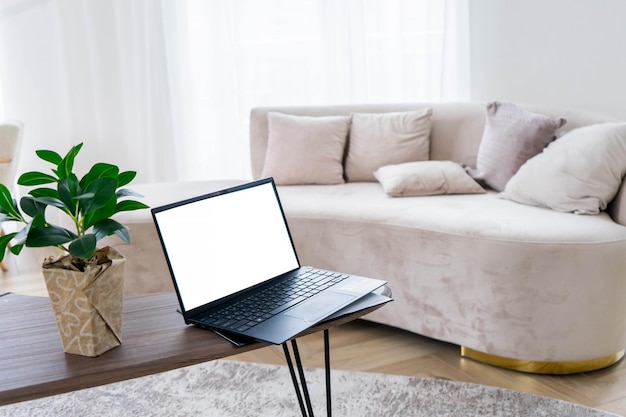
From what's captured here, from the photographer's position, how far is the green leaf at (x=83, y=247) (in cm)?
120

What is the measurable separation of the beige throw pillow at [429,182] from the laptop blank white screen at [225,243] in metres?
1.30

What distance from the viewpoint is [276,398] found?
2.20 meters

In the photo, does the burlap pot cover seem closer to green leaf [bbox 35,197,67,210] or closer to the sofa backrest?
green leaf [bbox 35,197,67,210]

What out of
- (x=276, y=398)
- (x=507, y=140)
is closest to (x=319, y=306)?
(x=276, y=398)

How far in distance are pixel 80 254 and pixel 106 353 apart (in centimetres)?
20

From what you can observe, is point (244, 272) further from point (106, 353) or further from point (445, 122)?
point (445, 122)

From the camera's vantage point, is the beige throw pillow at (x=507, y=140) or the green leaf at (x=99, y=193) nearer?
the green leaf at (x=99, y=193)

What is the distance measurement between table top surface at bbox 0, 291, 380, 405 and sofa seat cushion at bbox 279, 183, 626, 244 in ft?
3.38

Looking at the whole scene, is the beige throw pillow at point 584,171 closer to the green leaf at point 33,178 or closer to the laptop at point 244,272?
the laptop at point 244,272

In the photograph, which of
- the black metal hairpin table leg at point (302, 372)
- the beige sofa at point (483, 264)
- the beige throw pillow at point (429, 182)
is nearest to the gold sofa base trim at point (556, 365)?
the beige sofa at point (483, 264)

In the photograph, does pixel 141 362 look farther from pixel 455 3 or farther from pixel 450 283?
pixel 455 3

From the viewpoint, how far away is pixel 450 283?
2377 millimetres

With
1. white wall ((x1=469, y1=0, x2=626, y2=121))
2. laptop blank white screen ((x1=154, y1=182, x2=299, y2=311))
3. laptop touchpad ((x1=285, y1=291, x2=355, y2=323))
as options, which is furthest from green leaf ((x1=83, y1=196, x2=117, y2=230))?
white wall ((x1=469, y1=0, x2=626, y2=121))

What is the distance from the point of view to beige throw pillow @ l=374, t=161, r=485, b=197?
286 cm
